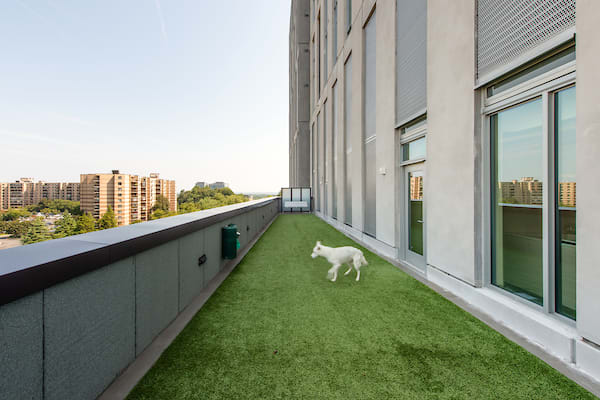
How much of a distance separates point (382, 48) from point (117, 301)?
9.04 meters

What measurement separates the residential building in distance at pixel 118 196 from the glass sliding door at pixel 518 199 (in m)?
56.0

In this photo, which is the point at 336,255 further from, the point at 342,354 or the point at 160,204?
the point at 160,204

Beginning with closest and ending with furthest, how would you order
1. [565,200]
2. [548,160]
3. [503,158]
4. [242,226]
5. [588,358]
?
[588,358] < [565,200] < [548,160] < [503,158] < [242,226]

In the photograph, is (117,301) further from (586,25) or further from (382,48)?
(382,48)

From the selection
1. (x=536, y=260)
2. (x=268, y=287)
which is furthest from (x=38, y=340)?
(x=536, y=260)

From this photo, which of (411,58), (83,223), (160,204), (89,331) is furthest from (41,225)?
(160,204)

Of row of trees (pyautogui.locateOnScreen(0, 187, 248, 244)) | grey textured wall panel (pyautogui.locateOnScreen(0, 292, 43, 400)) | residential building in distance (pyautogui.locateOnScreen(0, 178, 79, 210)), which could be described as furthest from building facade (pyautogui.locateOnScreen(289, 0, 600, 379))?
residential building in distance (pyautogui.locateOnScreen(0, 178, 79, 210))

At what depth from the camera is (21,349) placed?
1.63m

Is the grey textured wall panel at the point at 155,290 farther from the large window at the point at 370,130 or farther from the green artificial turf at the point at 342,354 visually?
the large window at the point at 370,130

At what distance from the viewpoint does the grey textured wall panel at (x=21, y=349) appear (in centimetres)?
153

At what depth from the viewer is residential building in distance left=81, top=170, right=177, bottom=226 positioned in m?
64.9

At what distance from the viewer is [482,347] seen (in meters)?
3.18

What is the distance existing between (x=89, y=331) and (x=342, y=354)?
2.35 m

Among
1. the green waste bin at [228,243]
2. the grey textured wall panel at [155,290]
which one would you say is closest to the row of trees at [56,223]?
the grey textured wall panel at [155,290]
